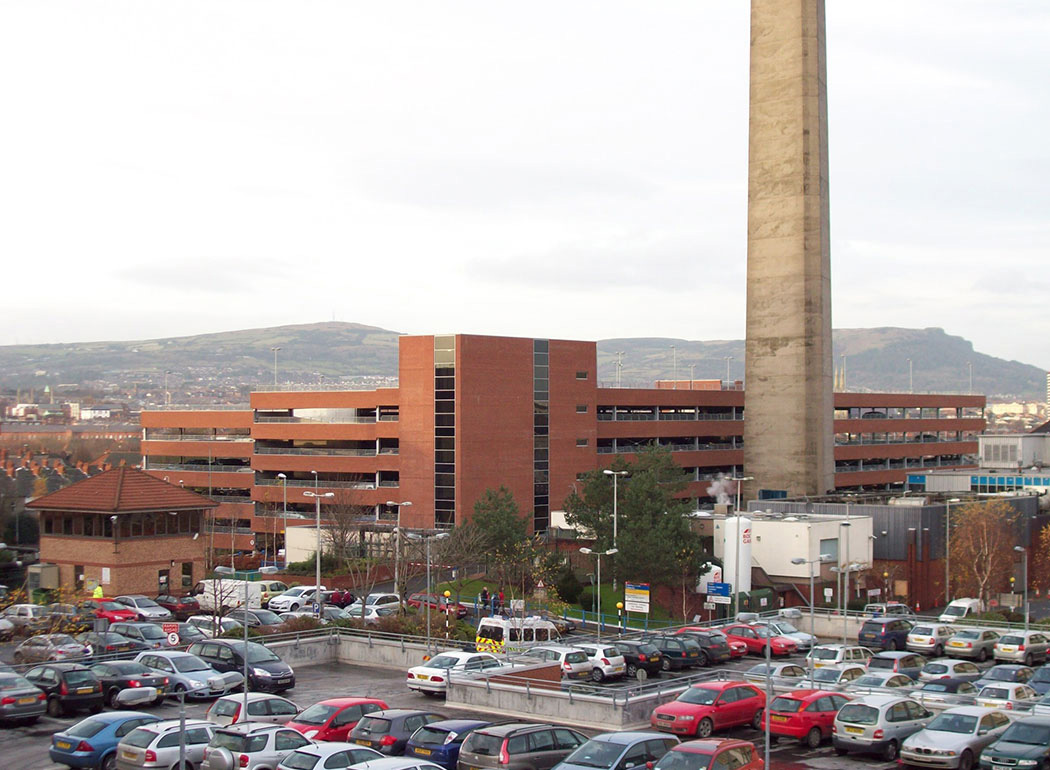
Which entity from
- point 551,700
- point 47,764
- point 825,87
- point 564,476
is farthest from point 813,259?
point 47,764

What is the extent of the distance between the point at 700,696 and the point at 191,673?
15893 mm

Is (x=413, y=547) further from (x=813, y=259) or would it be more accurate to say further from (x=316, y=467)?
(x=813, y=259)

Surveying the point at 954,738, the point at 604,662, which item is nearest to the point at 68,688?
the point at 604,662

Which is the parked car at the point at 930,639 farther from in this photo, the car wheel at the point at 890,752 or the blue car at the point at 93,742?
the blue car at the point at 93,742

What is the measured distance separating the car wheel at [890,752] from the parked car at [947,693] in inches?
154

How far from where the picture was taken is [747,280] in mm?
92812

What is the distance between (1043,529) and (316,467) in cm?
5414

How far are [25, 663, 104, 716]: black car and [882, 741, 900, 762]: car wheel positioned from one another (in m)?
21.7

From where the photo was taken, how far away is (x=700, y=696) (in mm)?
29188

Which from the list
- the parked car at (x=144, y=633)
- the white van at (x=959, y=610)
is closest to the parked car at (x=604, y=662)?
the parked car at (x=144, y=633)

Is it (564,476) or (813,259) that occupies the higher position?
(813,259)

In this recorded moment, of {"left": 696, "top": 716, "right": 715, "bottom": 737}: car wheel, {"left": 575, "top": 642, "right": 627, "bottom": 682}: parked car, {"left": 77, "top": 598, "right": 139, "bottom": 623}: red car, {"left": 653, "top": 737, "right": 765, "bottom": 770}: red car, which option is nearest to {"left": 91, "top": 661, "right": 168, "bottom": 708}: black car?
{"left": 575, "top": 642, "right": 627, "bottom": 682}: parked car

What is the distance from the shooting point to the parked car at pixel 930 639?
44469mm

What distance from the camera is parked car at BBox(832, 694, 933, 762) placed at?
27203 mm
